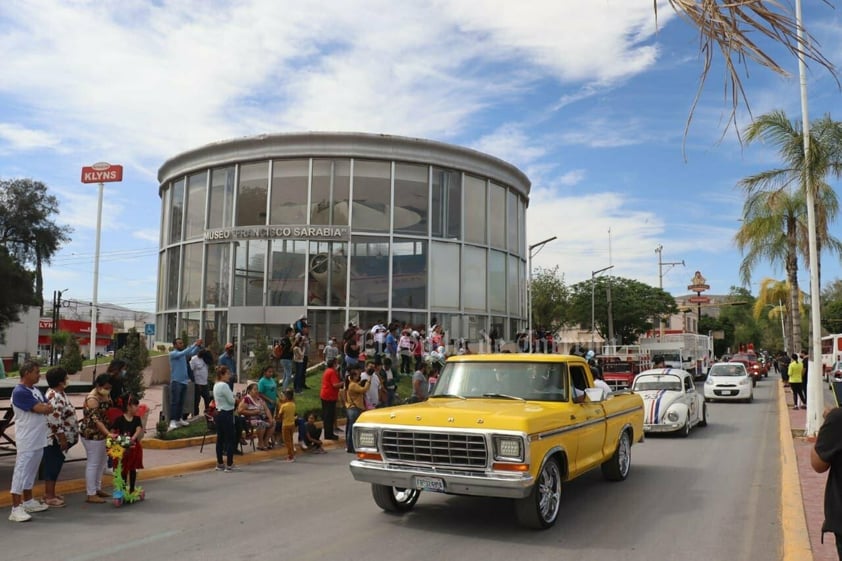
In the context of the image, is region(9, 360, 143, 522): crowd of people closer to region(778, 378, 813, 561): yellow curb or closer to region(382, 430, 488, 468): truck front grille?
region(382, 430, 488, 468): truck front grille

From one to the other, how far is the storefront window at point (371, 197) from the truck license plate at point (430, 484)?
78.6 feet

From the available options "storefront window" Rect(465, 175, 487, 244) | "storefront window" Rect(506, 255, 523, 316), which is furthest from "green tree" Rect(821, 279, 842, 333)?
"storefront window" Rect(465, 175, 487, 244)

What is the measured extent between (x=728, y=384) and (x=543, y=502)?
20744mm

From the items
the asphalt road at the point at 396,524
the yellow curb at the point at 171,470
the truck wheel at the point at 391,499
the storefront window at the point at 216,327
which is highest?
the storefront window at the point at 216,327

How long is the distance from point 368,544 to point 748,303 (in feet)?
368

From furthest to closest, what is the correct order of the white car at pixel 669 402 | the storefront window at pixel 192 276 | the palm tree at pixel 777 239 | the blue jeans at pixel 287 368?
the storefront window at pixel 192 276 < the palm tree at pixel 777 239 < the blue jeans at pixel 287 368 < the white car at pixel 669 402

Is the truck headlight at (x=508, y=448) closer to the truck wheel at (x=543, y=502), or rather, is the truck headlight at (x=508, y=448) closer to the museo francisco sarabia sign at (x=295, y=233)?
the truck wheel at (x=543, y=502)

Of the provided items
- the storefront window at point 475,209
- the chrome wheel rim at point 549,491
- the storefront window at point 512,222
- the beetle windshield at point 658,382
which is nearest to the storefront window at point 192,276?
the storefront window at point 475,209

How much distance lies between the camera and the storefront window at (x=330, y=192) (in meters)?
30.1

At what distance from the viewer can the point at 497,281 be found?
3375cm

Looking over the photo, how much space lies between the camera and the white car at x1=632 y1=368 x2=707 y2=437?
15.0 metres

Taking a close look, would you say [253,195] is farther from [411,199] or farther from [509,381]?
[509,381]

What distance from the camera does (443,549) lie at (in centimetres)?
634

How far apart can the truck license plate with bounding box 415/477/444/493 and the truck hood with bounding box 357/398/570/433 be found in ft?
1.78
